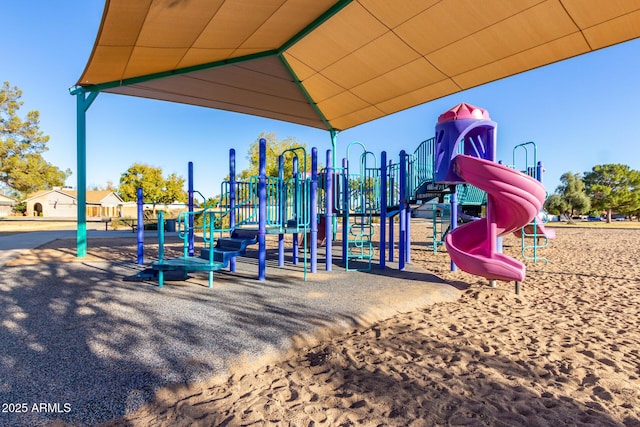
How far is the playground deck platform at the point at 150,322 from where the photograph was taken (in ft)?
9.20

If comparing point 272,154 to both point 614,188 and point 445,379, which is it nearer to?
point 445,379

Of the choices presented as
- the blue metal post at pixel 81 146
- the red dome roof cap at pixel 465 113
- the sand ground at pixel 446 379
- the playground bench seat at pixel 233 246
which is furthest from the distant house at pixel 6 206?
the sand ground at pixel 446 379

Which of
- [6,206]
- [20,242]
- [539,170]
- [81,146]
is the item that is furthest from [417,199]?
[6,206]

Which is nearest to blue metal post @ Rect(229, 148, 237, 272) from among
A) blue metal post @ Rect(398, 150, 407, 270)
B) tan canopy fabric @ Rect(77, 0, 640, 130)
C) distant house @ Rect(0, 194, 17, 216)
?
tan canopy fabric @ Rect(77, 0, 640, 130)

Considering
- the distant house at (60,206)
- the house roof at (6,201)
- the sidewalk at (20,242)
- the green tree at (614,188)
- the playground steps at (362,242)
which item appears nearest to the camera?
the playground steps at (362,242)

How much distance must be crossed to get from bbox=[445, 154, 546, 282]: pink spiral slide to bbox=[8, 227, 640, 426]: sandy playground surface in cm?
88

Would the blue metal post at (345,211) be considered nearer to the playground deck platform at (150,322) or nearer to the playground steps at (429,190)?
the playground deck platform at (150,322)

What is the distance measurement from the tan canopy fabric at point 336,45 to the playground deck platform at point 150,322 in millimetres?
4769

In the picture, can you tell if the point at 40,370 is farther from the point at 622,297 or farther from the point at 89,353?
the point at 622,297

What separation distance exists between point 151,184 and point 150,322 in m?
43.0

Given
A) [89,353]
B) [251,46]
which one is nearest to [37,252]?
[251,46]

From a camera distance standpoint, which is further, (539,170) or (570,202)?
(570,202)

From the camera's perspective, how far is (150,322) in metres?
4.34

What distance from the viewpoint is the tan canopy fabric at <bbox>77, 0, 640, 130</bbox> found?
707 cm
